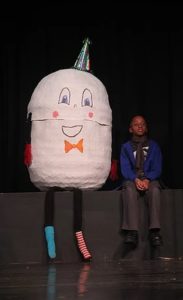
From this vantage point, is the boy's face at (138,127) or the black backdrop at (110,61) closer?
the boy's face at (138,127)

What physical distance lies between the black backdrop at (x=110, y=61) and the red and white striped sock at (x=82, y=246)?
2.52ft

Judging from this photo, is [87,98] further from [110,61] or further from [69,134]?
[110,61]

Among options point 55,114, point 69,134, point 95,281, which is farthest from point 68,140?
point 95,281

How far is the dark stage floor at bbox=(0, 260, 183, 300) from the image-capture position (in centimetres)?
162

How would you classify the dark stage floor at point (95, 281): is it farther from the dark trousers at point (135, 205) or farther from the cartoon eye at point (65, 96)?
the cartoon eye at point (65, 96)

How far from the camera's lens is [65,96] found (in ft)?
9.50

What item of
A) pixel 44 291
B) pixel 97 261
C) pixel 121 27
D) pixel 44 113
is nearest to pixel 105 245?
pixel 97 261

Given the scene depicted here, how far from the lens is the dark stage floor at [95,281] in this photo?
162 cm

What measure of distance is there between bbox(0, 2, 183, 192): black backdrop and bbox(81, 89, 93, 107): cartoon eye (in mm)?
540

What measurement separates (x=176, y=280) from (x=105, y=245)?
0.96 meters

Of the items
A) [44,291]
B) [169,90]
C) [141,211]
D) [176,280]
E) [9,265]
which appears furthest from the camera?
[169,90]

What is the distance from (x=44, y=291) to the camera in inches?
67.4

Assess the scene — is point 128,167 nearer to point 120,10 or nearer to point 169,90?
point 169,90

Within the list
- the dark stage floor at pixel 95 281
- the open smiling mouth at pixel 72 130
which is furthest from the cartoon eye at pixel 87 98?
the dark stage floor at pixel 95 281
